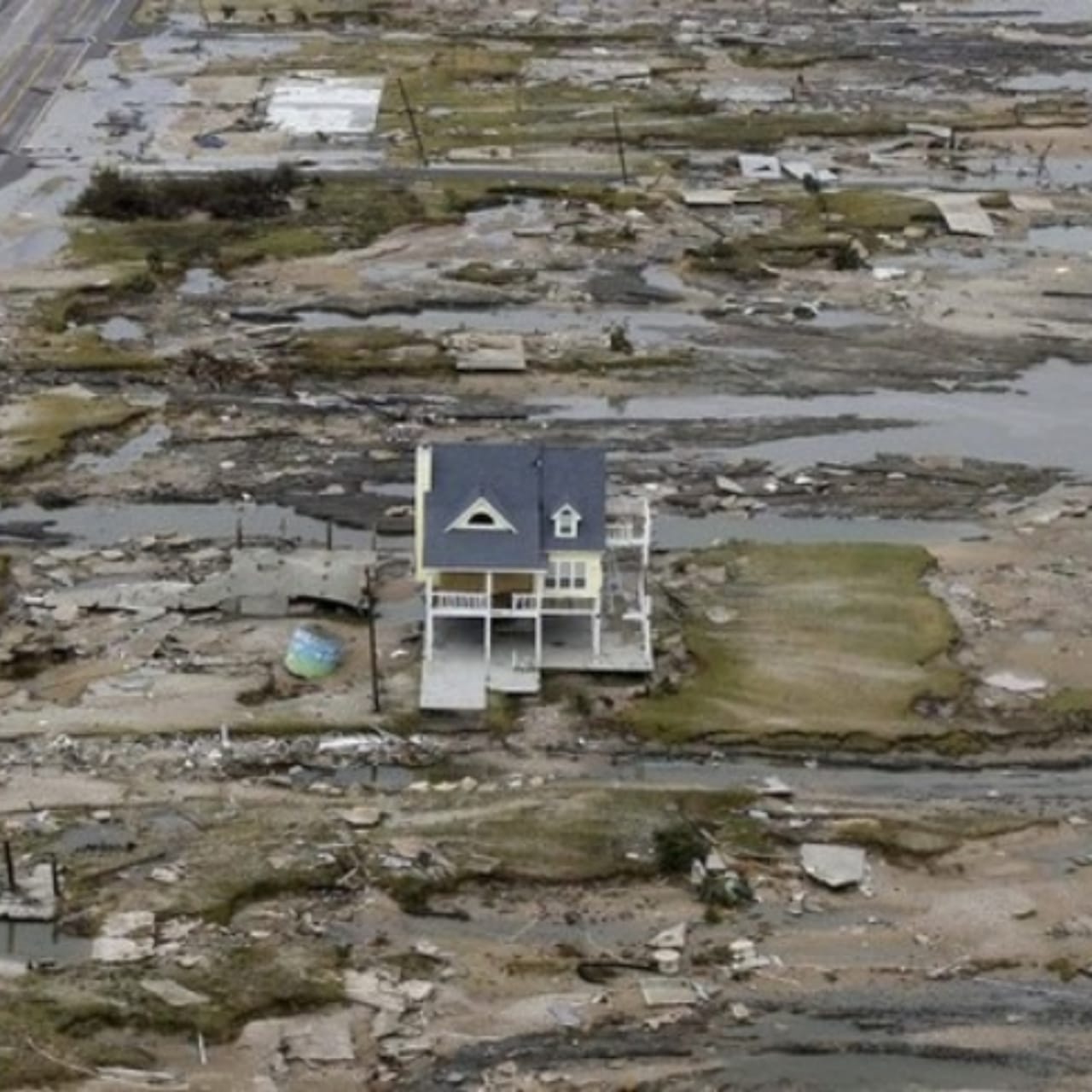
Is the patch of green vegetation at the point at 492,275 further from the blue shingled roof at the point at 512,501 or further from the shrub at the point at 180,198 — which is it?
the blue shingled roof at the point at 512,501

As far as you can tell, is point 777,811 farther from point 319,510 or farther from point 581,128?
point 581,128

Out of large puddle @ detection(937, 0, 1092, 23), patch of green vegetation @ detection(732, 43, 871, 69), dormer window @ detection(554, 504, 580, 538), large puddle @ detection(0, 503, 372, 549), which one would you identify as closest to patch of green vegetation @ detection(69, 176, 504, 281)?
large puddle @ detection(0, 503, 372, 549)

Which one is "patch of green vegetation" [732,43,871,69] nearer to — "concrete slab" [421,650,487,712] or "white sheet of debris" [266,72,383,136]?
"white sheet of debris" [266,72,383,136]

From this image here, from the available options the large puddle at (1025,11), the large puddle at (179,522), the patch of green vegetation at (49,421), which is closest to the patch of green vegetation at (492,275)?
the patch of green vegetation at (49,421)

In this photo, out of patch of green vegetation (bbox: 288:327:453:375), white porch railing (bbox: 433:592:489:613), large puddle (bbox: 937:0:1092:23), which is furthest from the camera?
large puddle (bbox: 937:0:1092:23)

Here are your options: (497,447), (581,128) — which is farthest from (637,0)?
(497,447)

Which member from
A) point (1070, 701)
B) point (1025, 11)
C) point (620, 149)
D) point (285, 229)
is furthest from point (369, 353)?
point (1025, 11)
